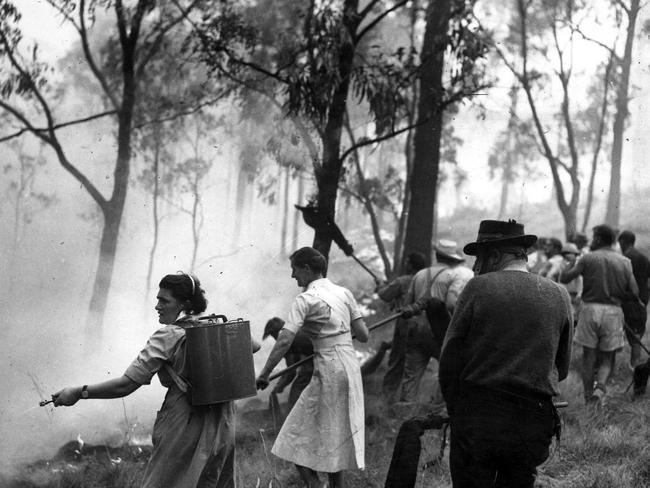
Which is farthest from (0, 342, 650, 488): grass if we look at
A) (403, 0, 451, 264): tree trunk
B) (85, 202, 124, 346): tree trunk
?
(85, 202, 124, 346): tree trunk

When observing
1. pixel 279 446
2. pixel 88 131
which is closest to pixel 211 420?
pixel 279 446

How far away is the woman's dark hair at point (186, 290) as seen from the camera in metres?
3.46

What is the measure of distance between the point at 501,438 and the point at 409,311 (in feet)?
11.1

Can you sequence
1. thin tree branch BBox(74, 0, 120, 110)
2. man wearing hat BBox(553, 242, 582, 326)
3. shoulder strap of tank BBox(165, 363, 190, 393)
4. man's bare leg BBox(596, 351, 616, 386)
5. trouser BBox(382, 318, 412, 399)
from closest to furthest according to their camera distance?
shoulder strap of tank BBox(165, 363, 190, 393)
man's bare leg BBox(596, 351, 616, 386)
trouser BBox(382, 318, 412, 399)
man wearing hat BBox(553, 242, 582, 326)
thin tree branch BBox(74, 0, 120, 110)

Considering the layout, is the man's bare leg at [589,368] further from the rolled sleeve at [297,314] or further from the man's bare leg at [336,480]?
the rolled sleeve at [297,314]

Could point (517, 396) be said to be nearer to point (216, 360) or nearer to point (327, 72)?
point (216, 360)

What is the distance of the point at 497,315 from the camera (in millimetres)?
3025

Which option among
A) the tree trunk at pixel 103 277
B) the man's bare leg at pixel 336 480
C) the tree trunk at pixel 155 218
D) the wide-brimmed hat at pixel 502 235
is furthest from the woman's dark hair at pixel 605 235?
the tree trunk at pixel 155 218

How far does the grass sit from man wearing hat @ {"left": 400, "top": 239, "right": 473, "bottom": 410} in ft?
1.74

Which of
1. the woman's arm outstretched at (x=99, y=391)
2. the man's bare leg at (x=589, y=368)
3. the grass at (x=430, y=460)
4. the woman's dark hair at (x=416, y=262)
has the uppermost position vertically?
the woman's dark hair at (x=416, y=262)

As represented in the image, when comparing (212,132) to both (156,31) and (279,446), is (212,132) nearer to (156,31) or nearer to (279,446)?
(156,31)

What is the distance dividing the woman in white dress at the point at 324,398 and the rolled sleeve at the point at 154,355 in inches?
52.9

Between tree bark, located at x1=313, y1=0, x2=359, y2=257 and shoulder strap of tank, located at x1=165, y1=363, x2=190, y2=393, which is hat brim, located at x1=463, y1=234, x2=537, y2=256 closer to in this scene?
shoulder strap of tank, located at x1=165, y1=363, x2=190, y2=393

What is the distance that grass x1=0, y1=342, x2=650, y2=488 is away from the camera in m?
5.15
